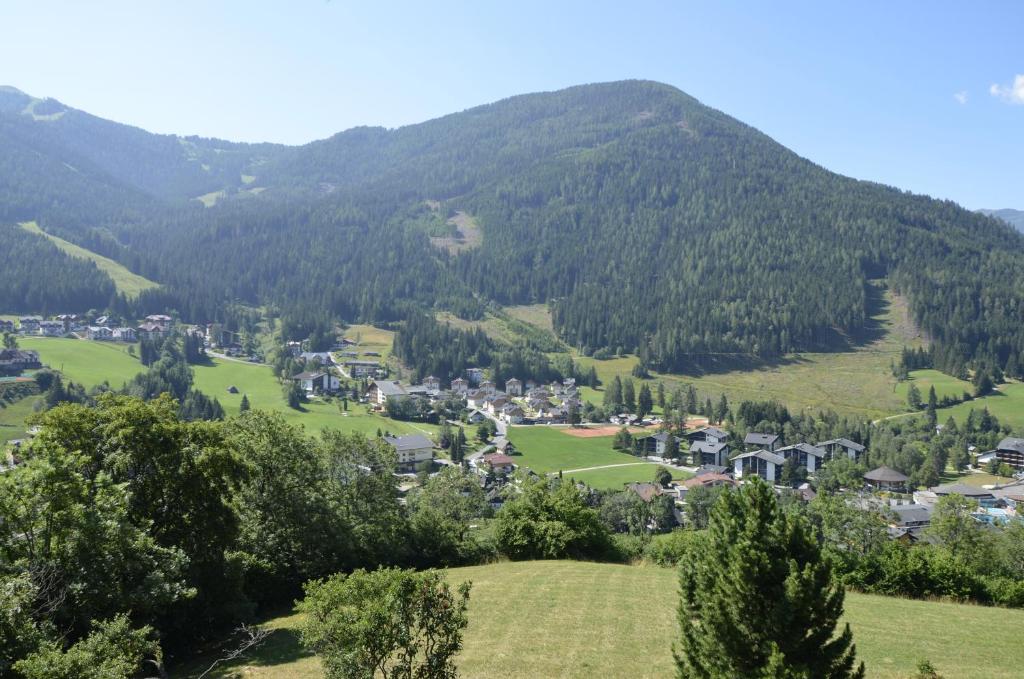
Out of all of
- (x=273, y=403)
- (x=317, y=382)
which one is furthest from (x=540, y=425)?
(x=273, y=403)

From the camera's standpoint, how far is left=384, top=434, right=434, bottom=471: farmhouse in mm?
86625

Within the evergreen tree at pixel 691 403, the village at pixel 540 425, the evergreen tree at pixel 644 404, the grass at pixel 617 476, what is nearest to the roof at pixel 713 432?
the village at pixel 540 425

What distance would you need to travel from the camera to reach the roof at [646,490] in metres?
71.6

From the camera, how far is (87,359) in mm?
120812

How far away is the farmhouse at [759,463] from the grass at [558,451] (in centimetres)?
1360

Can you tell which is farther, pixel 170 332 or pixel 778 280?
pixel 778 280

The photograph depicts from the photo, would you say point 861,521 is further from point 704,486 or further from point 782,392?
point 782,392

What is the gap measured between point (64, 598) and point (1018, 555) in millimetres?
51796

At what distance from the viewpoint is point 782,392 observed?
5285 inches

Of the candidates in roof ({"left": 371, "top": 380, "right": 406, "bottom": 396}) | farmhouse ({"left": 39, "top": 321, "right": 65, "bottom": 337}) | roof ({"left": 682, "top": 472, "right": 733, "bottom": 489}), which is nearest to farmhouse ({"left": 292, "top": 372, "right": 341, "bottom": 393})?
roof ({"left": 371, "top": 380, "right": 406, "bottom": 396})

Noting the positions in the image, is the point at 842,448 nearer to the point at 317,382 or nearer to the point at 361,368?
the point at 317,382

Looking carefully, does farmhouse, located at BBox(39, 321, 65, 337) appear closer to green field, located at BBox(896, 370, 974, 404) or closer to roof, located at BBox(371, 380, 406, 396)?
roof, located at BBox(371, 380, 406, 396)

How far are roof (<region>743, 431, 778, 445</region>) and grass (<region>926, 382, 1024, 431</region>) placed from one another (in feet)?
112

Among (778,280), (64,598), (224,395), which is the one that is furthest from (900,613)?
(778,280)
